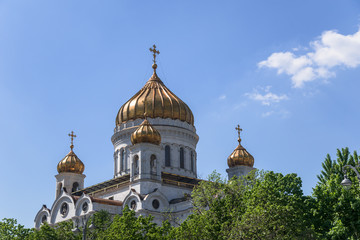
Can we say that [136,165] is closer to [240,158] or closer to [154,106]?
[154,106]

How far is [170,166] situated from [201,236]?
25912mm

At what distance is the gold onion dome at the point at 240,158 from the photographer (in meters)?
57.9

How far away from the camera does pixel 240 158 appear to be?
58.0 m

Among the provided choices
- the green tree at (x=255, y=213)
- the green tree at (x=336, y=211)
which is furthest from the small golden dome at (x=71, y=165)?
the green tree at (x=336, y=211)

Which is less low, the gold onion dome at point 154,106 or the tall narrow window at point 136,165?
the gold onion dome at point 154,106

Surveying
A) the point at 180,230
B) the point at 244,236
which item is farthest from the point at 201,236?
the point at 244,236

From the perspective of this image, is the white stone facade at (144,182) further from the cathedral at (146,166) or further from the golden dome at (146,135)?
the golden dome at (146,135)

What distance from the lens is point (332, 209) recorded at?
1112 inches

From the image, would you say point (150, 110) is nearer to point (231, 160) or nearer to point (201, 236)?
point (231, 160)

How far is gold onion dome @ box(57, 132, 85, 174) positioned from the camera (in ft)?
190

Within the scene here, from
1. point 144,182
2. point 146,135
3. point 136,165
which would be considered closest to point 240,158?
point 136,165

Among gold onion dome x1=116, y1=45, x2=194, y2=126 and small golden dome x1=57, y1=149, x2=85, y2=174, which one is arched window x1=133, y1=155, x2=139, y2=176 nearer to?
gold onion dome x1=116, y1=45, x2=194, y2=126

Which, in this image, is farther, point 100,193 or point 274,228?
point 100,193

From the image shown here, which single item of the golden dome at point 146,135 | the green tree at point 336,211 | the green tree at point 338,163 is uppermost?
the golden dome at point 146,135
